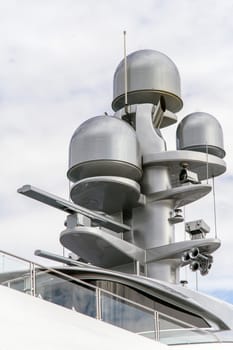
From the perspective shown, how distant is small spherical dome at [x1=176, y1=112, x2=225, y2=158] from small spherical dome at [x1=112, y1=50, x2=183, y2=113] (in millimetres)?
512

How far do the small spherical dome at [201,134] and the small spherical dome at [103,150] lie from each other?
80.3 inches

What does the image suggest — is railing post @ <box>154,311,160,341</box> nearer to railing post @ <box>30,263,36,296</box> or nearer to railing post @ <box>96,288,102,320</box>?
railing post @ <box>96,288,102,320</box>

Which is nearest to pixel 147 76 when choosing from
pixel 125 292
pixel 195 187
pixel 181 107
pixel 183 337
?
pixel 181 107

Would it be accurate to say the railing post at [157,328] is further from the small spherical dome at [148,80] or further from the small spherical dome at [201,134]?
the small spherical dome at [148,80]

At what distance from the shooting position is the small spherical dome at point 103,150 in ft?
55.0

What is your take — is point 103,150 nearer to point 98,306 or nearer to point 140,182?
point 140,182

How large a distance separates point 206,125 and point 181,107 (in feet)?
2.71

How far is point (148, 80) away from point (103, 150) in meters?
2.71

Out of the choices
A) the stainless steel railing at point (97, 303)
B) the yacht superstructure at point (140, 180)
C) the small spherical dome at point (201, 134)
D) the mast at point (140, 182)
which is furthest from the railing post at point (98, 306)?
the small spherical dome at point (201, 134)

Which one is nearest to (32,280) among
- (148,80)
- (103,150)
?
(103,150)

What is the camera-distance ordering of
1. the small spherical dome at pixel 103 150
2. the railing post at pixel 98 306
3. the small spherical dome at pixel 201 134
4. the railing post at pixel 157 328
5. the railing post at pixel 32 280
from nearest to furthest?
1. the railing post at pixel 32 280
2. the railing post at pixel 98 306
3. the railing post at pixel 157 328
4. the small spherical dome at pixel 103 150
5. the small spherical dome at pixel 201 134

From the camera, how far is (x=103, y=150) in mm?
16719

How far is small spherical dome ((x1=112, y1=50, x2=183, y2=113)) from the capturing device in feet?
61.1

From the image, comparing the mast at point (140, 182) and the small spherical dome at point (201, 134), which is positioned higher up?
the small spherical dome at point (201, 134)
